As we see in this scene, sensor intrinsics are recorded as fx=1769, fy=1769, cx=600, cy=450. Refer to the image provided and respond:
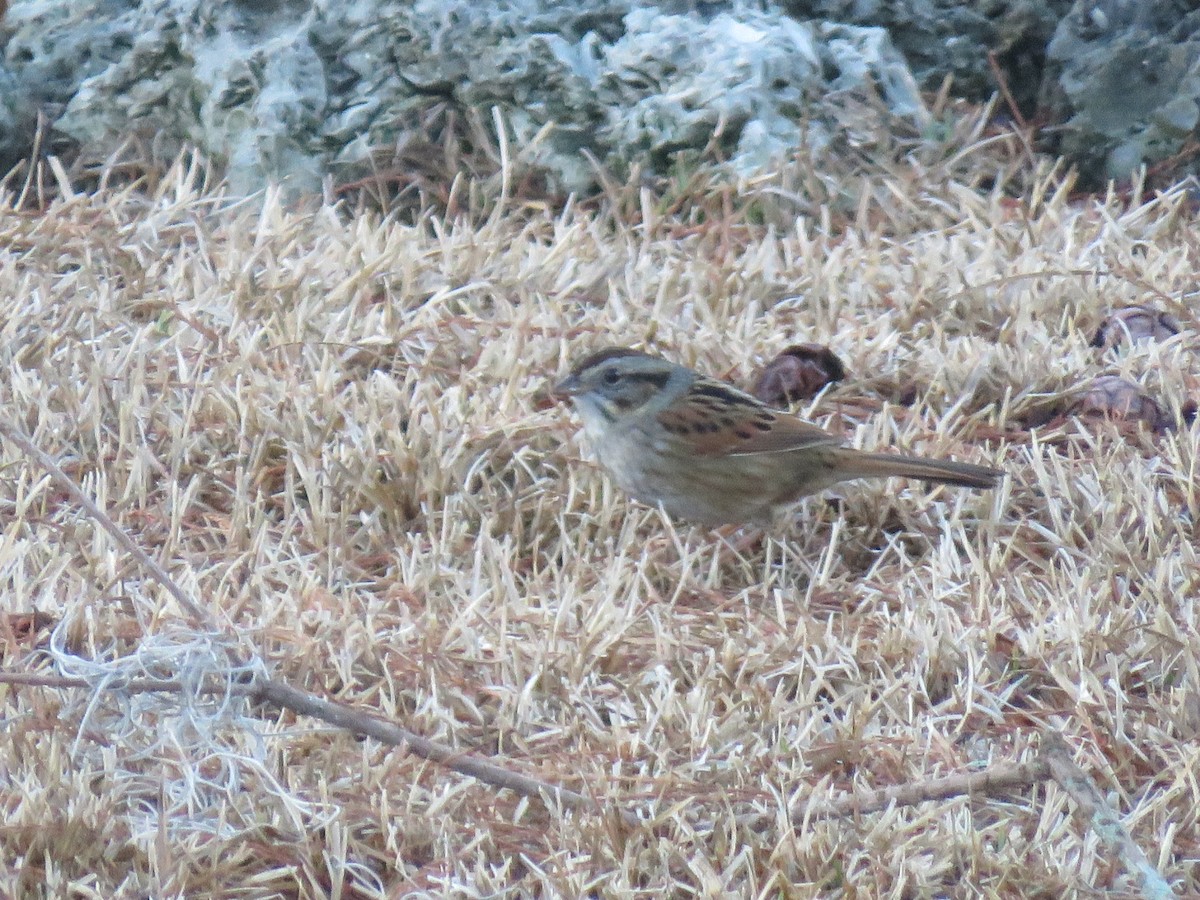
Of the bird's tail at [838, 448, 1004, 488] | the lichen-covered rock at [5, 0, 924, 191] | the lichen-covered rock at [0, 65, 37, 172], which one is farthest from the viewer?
the lichen-covered rock at [0, 65, 37, 172]

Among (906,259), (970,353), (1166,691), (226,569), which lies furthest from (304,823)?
(906,259)

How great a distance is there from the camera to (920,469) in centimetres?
414

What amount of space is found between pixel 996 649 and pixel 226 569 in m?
1.62

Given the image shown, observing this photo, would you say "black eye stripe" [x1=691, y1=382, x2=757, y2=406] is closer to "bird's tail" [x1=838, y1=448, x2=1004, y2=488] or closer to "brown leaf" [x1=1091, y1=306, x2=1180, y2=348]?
"bird's tail" [x1=838, y1=448, x2=1004, y2=488]

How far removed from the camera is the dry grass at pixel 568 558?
2.92 m

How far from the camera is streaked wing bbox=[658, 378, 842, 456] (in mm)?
4219

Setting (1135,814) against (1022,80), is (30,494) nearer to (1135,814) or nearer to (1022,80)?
(1135,814)

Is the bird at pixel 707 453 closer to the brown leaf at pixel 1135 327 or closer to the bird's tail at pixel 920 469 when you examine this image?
the bird's tail at pixel 920 469

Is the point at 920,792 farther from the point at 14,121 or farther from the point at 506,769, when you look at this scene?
the point at 14,121

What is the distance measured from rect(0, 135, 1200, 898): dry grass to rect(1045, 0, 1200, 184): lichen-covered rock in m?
0.34

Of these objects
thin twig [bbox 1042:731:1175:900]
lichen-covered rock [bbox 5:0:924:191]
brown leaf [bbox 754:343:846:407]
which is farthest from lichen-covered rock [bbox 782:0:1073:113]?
thin twig [bbox 1042:731:1175:900]

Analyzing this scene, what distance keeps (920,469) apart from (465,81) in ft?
8.27

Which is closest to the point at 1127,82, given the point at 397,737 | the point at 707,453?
the point at 707,453

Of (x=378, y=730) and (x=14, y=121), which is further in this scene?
(x=14, y=121)
